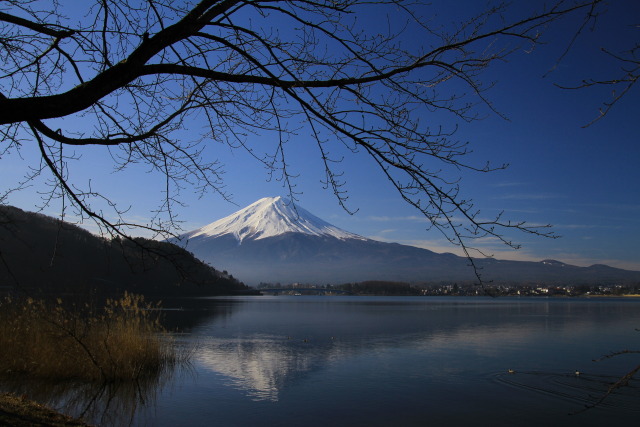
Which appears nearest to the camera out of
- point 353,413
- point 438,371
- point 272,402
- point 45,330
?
point 353,413

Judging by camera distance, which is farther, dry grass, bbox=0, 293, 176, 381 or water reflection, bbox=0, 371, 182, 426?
dry grass, bbox=0, 293, 176, 381

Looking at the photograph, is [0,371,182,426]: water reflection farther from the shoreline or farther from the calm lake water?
the shoreline

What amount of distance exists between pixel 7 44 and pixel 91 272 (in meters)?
58.9

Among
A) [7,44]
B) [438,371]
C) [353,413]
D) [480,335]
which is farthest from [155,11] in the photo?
[480,335]

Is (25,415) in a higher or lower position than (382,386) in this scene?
higher

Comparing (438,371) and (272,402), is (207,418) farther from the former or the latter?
(438,371)

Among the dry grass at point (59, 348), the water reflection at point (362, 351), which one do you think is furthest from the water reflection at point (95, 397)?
the water reflection at point (362, 351)

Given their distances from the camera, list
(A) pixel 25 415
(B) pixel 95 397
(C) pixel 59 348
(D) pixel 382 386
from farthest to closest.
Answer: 1. (D) pixel 382 386
2. (C) pixel 59 348
3. (B) pixel 95 397
4. (A) pixel 25 415

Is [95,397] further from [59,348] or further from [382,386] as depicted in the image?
[382,386]

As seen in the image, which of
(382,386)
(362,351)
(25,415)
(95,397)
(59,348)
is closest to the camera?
(25,415)

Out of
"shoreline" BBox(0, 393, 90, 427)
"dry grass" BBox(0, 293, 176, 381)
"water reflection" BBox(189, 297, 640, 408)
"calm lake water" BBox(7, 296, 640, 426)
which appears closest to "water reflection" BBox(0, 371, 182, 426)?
"calm lake water" BBox(7, 296, 640, 426)

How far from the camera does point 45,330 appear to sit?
10039mm

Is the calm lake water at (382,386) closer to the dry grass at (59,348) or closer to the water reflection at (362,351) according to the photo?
the water reflection at (362,351)

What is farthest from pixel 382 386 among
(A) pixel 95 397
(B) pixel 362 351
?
(A) pixel 95 397
